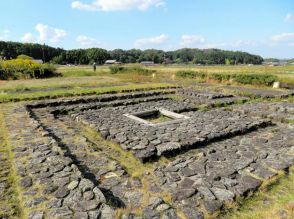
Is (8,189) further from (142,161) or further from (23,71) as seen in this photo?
(23,71)

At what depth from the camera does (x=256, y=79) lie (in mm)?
18984

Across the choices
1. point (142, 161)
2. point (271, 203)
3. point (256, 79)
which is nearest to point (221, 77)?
point (256, 79)

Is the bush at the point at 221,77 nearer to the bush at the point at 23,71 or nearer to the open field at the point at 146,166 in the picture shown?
the open field at the point at 146,166

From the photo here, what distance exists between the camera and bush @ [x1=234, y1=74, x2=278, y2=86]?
60.4 ft

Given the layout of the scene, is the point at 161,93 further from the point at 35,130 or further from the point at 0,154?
the point at 0,154

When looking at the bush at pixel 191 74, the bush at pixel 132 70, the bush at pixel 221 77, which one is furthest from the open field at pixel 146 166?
the bush at pixel 132 70

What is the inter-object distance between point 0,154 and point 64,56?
8645 centimetres

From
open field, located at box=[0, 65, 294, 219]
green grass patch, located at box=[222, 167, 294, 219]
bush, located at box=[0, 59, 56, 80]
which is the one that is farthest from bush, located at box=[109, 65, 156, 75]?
green grass patch, located at box=[222, 167, 294, 219]

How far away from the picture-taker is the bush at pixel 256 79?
18423 mm

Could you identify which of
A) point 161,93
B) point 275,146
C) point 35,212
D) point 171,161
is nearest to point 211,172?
point 171,161

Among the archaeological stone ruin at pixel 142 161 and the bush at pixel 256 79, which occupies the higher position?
the bush at pixel 256 79

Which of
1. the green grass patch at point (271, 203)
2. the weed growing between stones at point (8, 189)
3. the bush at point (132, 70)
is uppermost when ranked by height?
the bush at point (132, 70)

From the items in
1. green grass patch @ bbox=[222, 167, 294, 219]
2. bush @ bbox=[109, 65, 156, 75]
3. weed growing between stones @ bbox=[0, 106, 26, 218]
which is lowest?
green grass patch @ bbox=[222, 167, 294, 219]

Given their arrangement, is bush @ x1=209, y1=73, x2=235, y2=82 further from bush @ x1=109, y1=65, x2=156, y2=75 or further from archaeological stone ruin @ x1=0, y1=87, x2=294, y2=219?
archaeological stone ruin @ x1=0, y1=87, x2=294, y2=219
